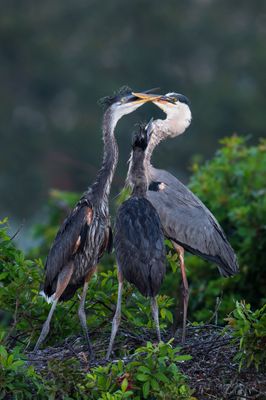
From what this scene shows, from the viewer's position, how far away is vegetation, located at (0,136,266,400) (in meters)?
6.07

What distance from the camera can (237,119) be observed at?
2322 cm

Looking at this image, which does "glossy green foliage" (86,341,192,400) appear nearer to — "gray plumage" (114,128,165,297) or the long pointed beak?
"gray plumage" (114,128,165,297)

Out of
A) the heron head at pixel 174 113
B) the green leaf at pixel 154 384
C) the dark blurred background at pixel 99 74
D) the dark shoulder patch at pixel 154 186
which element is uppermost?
the dark blurred background at pixel 99 74

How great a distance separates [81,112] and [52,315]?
1722cm

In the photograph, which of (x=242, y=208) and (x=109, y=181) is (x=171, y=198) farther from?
(x=242, y=208)

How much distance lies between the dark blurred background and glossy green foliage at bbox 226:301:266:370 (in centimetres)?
1522

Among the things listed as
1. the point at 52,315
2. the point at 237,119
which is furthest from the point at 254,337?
the point at 237,119

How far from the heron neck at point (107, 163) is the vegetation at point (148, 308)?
42 cm

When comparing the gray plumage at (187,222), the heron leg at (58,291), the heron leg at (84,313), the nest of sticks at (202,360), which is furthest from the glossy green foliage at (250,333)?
the gray plumage at (187,222)

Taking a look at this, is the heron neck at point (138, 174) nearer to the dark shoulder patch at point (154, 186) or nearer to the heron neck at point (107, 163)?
the heron neck at point (107, 163)

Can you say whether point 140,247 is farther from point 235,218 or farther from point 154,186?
point 235,218

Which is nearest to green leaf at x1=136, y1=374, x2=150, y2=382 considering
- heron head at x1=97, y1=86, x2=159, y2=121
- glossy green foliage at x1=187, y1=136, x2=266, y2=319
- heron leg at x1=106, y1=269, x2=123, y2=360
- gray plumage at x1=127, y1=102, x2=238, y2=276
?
heron leg at x1=106, y1=269, x2=123, y2=360

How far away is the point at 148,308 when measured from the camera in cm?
749

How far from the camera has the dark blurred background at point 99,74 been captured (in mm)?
22859
